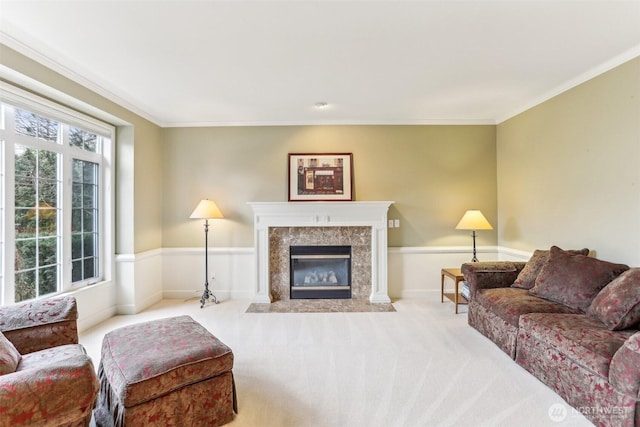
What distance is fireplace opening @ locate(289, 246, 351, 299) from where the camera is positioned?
4.17 metres

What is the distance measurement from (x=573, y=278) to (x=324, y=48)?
2.85 m

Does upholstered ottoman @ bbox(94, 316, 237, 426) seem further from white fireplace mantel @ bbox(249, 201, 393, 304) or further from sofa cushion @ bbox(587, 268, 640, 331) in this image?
sofa cushion @ bbox(587, 268, 640, 331)

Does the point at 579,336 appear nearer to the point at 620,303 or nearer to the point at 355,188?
the point at 620,303

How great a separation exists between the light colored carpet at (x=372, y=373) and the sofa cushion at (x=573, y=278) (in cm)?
71

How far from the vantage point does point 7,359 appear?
1451mm

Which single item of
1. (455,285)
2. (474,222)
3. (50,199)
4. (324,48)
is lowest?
(455,285)

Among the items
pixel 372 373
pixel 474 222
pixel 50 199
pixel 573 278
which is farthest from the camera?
pixel 474 222

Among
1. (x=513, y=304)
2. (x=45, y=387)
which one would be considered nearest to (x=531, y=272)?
(x=513, y=304)

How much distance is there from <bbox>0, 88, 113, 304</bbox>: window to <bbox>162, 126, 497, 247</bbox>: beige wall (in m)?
0.93

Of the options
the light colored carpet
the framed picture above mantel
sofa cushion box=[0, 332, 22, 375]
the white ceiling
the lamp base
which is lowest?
the light colored carpet

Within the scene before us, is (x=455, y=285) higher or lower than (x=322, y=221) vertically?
lower

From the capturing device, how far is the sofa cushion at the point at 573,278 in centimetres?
231

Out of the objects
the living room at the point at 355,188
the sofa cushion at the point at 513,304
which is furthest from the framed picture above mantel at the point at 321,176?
the sofa cushion at the point at 513,304

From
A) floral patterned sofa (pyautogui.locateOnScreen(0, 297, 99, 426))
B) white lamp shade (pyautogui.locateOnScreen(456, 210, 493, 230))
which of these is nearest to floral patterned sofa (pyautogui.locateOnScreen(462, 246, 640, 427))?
white lamp shade (pyautogui.locateOnScreen(456, 210, 493, 230))
